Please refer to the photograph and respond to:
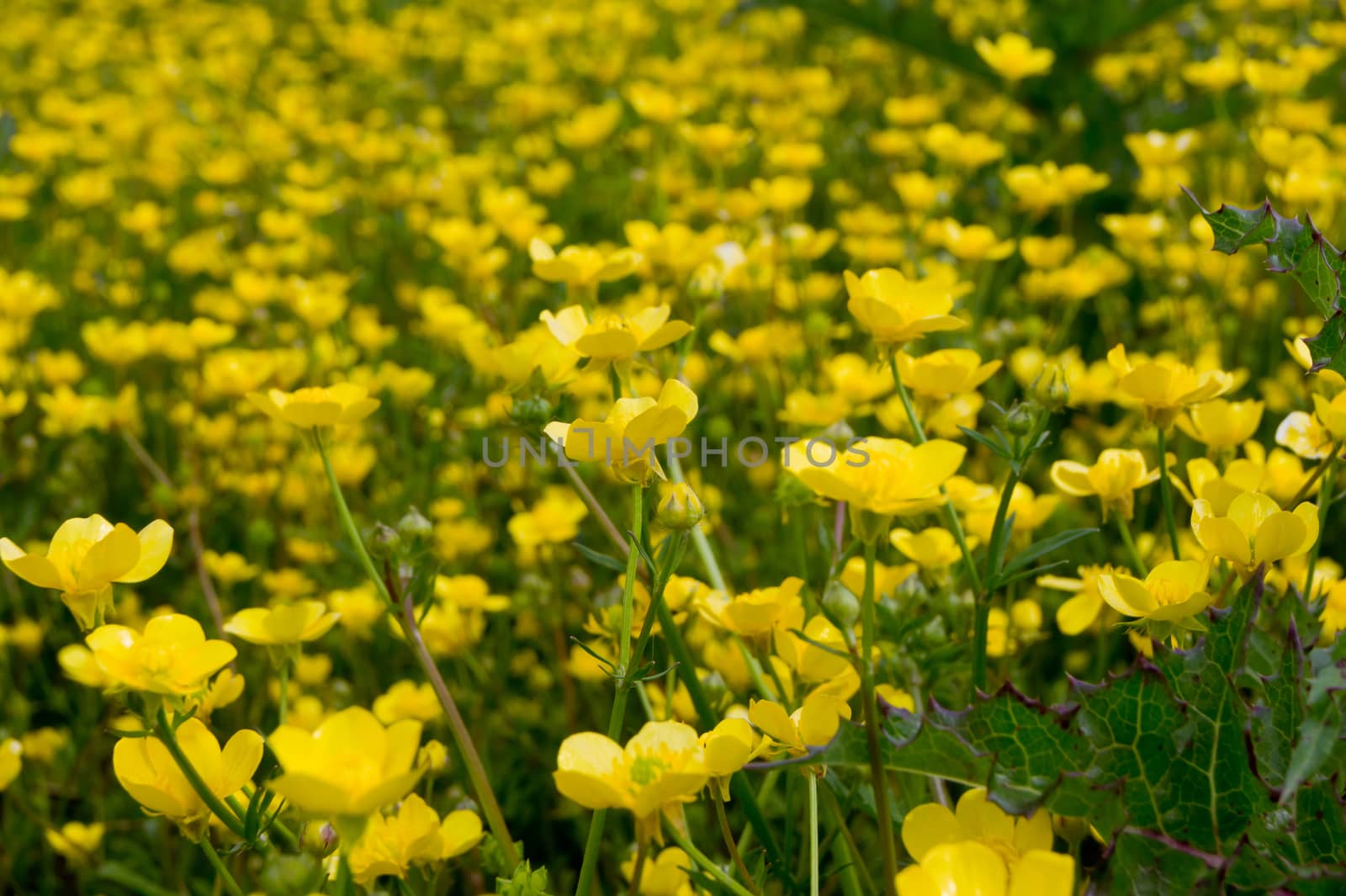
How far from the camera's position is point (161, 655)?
67 centimetres

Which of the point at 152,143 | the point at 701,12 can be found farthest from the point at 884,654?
the point at 701,12

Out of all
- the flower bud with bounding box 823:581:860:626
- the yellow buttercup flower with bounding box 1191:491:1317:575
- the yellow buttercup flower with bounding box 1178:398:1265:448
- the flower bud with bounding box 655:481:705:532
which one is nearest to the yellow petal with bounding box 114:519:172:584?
the flower bud with bounding box 655:481:705:532

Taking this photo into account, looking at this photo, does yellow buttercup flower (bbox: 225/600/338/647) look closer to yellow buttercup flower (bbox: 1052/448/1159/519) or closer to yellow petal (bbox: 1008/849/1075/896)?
yellow petal (bbox: 1008/849/1075/896)

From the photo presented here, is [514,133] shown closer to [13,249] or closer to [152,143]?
[152,143]

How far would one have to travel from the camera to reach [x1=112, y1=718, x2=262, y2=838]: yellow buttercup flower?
0.70m

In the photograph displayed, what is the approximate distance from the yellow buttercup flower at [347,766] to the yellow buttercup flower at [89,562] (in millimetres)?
214

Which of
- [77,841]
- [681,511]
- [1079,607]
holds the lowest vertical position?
[77,841]

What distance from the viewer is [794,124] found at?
287cm

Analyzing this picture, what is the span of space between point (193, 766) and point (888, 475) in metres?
0.46

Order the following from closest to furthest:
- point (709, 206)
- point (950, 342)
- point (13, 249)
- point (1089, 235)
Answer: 1. point (950, 342)
2. point (709, 206)
3. point (1089, 235)
4. point (13, 249)

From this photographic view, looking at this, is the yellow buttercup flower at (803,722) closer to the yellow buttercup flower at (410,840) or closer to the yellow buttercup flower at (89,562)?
the yellow buttercup flower at (410,840)

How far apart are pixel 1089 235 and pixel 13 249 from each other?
276 centimetres

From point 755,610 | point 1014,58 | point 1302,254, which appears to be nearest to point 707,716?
point 755,610

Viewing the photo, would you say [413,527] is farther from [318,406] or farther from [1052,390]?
[1052,390]
